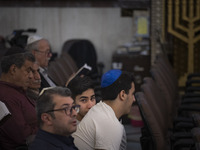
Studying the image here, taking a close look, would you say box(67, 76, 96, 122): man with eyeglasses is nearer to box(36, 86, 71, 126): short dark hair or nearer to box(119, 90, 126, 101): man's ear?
box(119, 90, 126, 101): man's ear

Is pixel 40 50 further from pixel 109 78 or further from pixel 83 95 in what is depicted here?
pixel 109 78

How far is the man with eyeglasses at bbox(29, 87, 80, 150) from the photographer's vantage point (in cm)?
172

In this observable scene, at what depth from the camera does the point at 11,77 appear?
2.67 m

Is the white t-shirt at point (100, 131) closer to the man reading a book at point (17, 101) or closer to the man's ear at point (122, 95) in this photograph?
the man's ear at point (122, 95)

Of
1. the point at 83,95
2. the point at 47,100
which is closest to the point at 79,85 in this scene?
the point at 83,95

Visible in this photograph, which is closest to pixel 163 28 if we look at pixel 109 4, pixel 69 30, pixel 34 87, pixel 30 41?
pixel 109 4

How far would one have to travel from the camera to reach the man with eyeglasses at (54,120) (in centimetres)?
172

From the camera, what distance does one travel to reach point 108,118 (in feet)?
7.07

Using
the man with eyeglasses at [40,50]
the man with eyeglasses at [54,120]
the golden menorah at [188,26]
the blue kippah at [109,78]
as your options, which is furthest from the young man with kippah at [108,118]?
the golden menorah at [188,26]

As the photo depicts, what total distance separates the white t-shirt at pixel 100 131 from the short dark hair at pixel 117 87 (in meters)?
0.09

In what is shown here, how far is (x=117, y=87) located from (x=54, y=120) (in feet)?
2.18

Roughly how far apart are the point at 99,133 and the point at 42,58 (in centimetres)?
181

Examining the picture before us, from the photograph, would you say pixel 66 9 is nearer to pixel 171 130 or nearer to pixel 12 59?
pixel 171 130

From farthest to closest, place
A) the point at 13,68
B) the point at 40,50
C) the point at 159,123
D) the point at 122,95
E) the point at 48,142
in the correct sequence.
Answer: the point at 40,50 < the point at 159,123 < the point at 13,68 < the point at 122,95 < the point at 48,142
